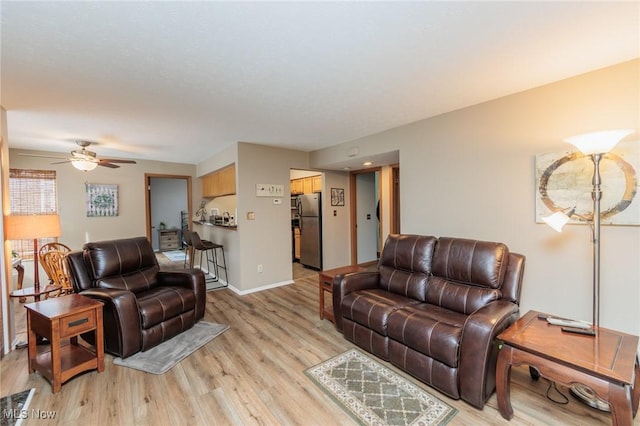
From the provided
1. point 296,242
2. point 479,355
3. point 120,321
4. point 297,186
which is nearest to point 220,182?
point 297,186

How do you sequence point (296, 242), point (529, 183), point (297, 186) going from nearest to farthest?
point (529, 183)
point (297, 186)
point (296, 242)

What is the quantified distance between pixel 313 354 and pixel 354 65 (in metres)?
2.44

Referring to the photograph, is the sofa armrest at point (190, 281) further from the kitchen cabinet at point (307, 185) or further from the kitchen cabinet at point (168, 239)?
the kitchen cabinet at point (168, 239)

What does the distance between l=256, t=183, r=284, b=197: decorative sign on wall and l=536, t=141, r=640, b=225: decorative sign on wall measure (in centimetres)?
337

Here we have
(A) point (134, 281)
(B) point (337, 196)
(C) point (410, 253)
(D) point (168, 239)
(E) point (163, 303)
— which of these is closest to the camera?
(E) point (163, 303)

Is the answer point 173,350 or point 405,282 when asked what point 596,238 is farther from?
point 173,350

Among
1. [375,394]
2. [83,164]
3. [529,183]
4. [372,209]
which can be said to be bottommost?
[375,394]

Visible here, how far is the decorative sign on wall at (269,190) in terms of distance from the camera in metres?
4.23

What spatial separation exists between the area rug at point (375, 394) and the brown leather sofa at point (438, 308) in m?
0.11

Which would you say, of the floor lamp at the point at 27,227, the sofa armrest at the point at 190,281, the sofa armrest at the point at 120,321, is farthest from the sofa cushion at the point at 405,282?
the floor lamp at the point at 27,227

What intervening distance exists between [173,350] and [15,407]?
97cm

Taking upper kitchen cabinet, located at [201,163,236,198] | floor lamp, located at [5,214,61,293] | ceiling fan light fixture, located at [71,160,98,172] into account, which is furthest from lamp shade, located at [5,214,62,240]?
upper kitchen cabinet, located at [201,163,236,198]

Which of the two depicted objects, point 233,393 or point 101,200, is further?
point 101,200

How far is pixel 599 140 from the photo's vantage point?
1.73 metres
